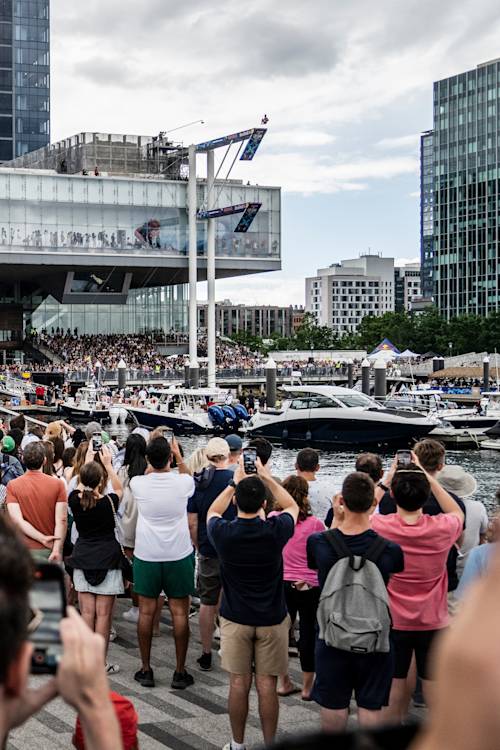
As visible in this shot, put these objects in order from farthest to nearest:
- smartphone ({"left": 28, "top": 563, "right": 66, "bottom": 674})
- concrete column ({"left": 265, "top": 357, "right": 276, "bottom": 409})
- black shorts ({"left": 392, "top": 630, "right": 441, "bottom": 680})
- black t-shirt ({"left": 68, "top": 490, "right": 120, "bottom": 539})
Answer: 1. concrete column ({"left": 265, "top": 357, "right": 276, "bottom": 409})
2. black t-shirt ({"left": 68, "top": 490, "right": 120, "bottom": 539})
3. black shorts ({"left": 392, "top": 630, "right": 441, "bottom": 680})
4. smartphone ({"left": 28, "top": 563, "right": 66, "bottom": 674})

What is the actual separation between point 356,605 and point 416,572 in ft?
2.47

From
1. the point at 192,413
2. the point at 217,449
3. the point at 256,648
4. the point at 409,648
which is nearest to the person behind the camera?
the point at 409,648

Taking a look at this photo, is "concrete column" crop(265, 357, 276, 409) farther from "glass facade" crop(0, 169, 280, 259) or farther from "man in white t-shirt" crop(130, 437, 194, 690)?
"man in white t-shirt" crop(130, 437, 194, 690)

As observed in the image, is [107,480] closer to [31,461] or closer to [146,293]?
[31,461]

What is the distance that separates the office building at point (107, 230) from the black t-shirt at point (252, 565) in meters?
74.1

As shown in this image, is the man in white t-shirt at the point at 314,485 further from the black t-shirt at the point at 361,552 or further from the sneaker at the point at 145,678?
the black t-shirt at the point at 361,552

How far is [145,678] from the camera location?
8141 mm

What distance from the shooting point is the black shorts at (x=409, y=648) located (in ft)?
21.6

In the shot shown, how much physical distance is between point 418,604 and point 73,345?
80255 mm

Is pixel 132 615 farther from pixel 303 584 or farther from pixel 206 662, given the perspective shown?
pixel 303 584

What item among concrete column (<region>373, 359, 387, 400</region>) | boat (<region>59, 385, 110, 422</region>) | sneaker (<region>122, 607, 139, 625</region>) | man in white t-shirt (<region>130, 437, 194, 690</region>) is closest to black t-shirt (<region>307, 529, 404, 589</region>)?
man in white t-shirt (<region>130, 437, 194, 690</region>)

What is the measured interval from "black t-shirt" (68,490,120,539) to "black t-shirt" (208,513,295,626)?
68.6 inches

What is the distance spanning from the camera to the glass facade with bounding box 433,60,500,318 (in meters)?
151

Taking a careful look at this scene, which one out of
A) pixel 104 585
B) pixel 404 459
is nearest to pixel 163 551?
pixel 104 585
